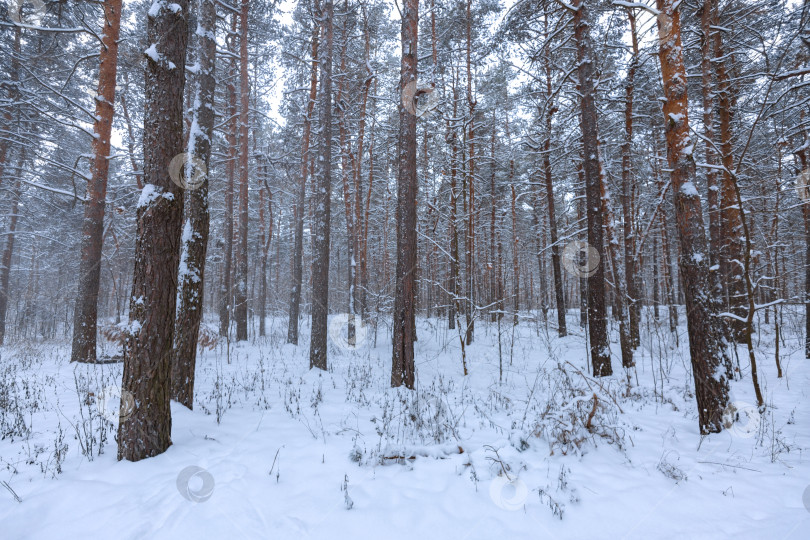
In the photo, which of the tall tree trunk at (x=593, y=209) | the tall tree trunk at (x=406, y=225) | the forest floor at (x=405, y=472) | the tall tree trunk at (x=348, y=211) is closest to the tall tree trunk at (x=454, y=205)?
the tall tree trunk at (x=348, y=211)

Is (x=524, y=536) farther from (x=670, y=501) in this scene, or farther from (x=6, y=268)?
(x=6, y=268)

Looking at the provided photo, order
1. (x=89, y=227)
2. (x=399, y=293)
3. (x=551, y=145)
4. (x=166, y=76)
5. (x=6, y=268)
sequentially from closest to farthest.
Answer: (x=166, y=76), (x=399, y=293), (x=89, y=227), (x=551, y=145), (x=6, y=268)

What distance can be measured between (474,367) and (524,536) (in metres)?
6.75

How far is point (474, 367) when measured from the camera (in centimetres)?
901

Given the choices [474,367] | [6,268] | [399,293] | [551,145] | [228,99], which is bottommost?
[474,367]

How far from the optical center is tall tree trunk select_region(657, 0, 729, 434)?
158 inches

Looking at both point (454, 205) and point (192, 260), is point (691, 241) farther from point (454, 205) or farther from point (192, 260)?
point (454, 205)

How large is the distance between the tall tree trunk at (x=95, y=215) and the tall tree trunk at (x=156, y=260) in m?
6.39

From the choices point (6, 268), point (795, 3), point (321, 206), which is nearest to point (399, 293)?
point (321, 206)

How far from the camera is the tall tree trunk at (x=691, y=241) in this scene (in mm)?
4023

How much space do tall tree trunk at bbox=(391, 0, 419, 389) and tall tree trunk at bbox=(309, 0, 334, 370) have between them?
2630 mm

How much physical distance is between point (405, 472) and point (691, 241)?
4.39 metres

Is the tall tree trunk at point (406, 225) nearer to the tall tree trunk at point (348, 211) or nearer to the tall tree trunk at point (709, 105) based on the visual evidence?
the tall tree trunk at point (348, 211)

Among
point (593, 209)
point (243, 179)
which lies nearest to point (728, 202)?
point (593, 209)
